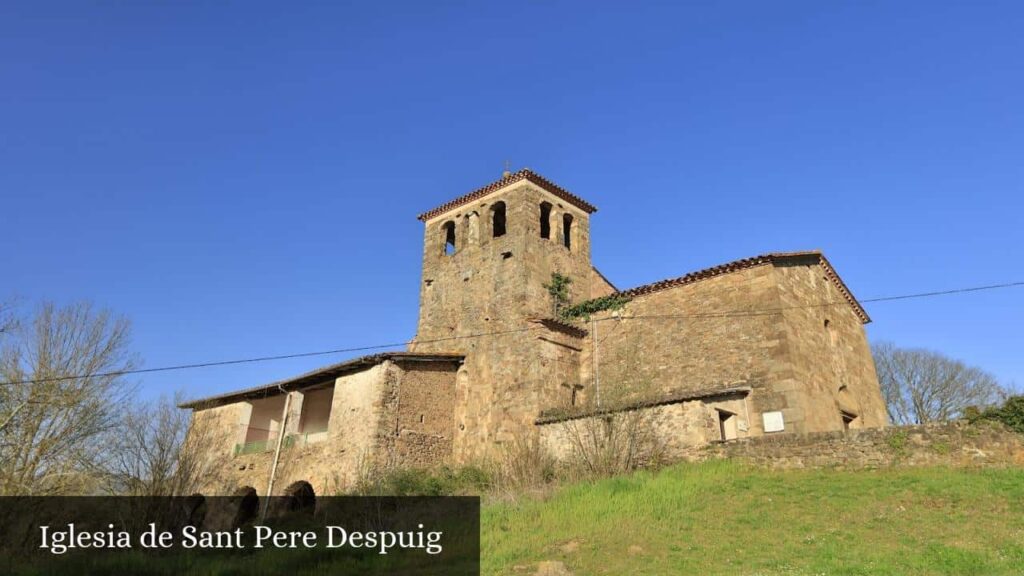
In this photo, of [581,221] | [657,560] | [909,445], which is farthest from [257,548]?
[581,221]

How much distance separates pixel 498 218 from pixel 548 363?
7079 millimetres

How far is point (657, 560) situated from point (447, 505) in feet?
26.4

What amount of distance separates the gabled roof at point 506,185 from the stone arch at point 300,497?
11.2m

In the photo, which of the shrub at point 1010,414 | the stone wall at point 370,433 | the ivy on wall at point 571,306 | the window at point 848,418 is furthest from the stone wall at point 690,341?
the stone wall at point 370,433

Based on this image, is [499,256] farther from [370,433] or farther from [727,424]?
[727,424]

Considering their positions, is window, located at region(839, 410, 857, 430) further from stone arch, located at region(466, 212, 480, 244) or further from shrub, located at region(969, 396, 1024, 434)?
stone arch, located at region(466, 212, 480, 244)

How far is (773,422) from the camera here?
56.2ft

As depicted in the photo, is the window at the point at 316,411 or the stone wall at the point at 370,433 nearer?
the stone wall at the point at 370,433

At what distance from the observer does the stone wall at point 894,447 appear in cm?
1359

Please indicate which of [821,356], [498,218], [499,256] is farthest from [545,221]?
[821,356]

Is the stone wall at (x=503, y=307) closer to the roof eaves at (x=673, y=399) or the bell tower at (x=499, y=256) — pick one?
the bell tower at (x=499, y=256)

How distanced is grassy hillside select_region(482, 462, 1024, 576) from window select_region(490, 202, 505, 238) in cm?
1261

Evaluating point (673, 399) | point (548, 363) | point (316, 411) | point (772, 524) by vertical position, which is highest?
point (548, 363)

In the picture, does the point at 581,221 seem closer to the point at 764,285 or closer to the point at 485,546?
the point at 764,285
